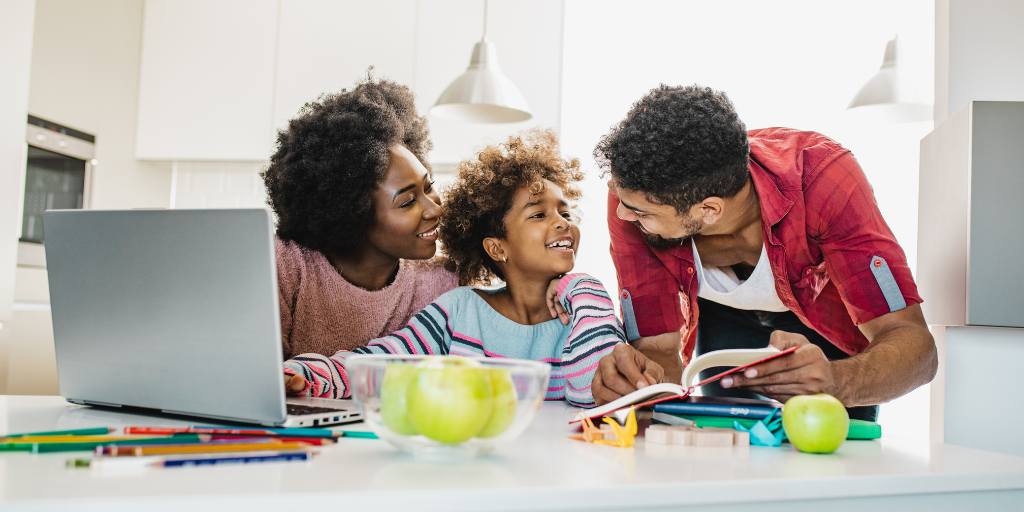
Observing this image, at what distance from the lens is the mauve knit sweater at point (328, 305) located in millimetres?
1729

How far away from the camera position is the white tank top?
1642 millimetres

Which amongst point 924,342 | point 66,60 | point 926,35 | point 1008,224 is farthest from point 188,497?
point 926,35

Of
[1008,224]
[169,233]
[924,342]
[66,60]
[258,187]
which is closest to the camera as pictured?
[169,233]

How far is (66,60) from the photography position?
351 centimetres

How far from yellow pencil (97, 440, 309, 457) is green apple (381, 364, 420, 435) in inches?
3.4

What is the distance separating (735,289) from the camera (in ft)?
5.56

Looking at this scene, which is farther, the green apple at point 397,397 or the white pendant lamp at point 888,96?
the white pendant lamp at point 888,96

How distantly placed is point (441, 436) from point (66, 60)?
11.5 feet

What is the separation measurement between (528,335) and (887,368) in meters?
0.68

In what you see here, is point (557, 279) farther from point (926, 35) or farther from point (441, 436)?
point (926, 35)

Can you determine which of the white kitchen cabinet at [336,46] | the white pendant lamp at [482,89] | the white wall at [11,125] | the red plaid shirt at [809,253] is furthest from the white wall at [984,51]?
the white wall at [11,125]

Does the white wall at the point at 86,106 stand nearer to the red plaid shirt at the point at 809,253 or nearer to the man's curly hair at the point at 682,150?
the red plaid shirt at the point at 809,253

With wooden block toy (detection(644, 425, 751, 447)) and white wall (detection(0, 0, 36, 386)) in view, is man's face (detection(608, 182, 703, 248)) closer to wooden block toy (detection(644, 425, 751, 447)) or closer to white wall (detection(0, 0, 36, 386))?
wooden block toy (detection(644, 425, 751, 447))

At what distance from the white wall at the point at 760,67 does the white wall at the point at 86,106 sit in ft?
7.12
